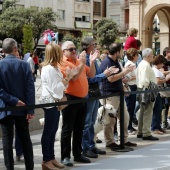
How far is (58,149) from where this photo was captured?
344 inches

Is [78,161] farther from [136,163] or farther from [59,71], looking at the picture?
[59,71]

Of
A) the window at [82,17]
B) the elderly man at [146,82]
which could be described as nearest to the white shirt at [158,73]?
the elderly man at [146,82]

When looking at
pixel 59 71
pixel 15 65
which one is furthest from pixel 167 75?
pixel 15 65

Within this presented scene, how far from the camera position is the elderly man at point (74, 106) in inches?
292

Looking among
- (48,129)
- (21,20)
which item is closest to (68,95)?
(48,129)

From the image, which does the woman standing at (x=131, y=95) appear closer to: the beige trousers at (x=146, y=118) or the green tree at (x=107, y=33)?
the beige trousers at (x=146, y=118)

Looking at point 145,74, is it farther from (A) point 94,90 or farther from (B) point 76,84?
(B) point 76,84

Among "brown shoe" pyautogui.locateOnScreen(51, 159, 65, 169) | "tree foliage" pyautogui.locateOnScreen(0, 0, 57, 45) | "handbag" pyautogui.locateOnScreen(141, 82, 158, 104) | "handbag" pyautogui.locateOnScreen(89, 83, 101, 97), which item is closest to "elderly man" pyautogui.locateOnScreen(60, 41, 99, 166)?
"brown shoe" pyautogui.locateOnScreen(51, 159, 65, 169)

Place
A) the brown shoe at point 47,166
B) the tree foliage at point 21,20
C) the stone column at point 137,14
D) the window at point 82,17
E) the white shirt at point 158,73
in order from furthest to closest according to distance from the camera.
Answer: the window at point 82,17, the tree foliage at point 21,20, the stone column at point 137,14, the white shirt at point 158,73, the brown shoe at point 47,166

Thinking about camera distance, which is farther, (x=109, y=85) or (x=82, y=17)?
(x=82, y=17)

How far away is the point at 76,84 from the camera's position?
743cm

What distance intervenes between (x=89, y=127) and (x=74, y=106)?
0.91 meters

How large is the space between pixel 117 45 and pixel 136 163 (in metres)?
2.14

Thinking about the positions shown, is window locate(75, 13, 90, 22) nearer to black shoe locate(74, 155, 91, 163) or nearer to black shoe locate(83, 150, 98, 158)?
black shoe locate(83, 150, 98, 158)
